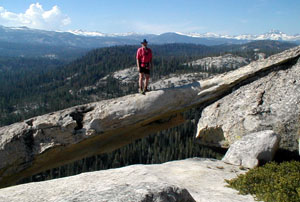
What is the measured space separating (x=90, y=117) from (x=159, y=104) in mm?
4250

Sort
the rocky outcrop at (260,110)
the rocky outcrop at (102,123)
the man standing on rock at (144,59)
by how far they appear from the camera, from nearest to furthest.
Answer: the rocky outcrop at (102,123) → the rocky outcrop at (260,110) → the man standing on rock at (144,59)

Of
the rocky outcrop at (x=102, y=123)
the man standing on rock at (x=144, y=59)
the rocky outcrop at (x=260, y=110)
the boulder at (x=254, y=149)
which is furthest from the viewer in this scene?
the man standing on rock at (x=144, y=59)

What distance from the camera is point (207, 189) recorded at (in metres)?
10.9

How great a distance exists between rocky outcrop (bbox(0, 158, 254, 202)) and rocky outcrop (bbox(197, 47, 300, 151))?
2.39 meters

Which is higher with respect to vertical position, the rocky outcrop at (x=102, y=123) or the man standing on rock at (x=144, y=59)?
the man standing on rock at (x=144, y=59)

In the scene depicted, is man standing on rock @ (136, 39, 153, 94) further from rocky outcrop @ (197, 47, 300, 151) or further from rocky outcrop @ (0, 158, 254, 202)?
rocky outcrop @ (0, 158, 254, 202)

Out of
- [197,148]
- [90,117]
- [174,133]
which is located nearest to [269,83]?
[90,117]

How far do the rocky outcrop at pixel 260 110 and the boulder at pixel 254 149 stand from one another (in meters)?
1.02

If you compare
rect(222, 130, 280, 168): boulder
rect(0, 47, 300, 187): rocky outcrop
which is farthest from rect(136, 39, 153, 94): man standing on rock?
rect(222, 130, 280, 168): boulder

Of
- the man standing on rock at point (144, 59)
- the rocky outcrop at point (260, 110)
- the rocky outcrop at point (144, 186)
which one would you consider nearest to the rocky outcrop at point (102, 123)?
the rocky outcrop at point (260, 110)

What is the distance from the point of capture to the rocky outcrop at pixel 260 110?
15.0 metres

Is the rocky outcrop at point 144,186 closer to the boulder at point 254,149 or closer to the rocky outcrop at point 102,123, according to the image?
the boulder at point 254,149

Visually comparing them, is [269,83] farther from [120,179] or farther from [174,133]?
[174,133]

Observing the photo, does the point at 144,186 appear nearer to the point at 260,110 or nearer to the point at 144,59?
the point at 144,59
